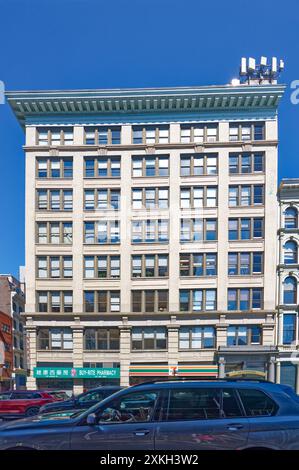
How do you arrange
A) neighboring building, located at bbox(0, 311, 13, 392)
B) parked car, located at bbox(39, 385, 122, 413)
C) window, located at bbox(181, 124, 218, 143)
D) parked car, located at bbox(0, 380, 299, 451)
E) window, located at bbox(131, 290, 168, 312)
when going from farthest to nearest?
neighboring building, located at bbox(0, 311, 13, 392) → window, located at bbox(131, 290, 168, 312) → window, located at bbox(181, 124, 218, 143) → parked car, located at bbox(39, 385, 122, 413) → parked car, located at bbox(0, 380, 299, 451)

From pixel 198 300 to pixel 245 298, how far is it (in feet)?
10.4

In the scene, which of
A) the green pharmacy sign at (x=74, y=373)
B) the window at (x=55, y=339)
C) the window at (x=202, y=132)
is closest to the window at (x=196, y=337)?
the green pharmacy sign at (x=74, y=373)

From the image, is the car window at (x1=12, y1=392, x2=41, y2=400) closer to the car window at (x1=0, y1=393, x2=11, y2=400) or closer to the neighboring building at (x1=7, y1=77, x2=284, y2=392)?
the car window at (x1=0, y1=393, x2=11, y2=400)

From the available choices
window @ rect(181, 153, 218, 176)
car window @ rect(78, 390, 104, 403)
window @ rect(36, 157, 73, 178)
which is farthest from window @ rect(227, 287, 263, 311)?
window @ rect(36, 157, 73, 178)

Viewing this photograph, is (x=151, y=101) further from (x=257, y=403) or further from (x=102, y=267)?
(x=257, y=403)

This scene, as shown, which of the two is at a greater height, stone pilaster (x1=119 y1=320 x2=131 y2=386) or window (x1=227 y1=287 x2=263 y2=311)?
window (x1=227 y1=287 x2=263 y2=311)

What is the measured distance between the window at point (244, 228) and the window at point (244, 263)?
3.74 feet

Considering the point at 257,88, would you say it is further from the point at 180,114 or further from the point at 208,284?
the point at 208,284

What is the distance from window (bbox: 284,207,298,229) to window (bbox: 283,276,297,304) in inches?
138

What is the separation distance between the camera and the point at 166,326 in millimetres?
20328

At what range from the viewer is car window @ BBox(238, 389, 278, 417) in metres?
4.02

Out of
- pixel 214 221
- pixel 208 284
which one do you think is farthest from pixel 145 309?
pixel 214 221

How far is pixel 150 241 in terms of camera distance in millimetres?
20031
